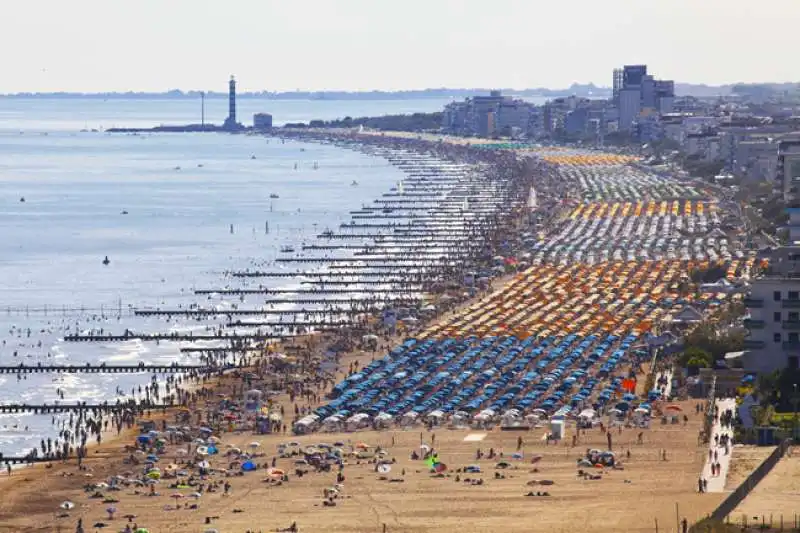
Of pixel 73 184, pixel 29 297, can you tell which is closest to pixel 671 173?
pixel 73 184

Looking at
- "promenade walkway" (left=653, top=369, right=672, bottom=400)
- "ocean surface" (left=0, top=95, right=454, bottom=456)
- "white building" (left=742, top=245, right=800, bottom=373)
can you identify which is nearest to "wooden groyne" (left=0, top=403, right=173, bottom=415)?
"ocean surface" (left=0, top=95, right=454, bottom=456)

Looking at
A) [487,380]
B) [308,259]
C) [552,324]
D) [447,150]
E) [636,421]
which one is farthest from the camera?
[447,150]

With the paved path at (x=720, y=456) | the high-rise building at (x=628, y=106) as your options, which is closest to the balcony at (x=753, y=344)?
the paved path at (x=720, y=456)

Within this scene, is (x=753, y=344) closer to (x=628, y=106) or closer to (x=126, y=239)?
(x=126, y=239)

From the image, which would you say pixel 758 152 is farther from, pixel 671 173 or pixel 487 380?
pixel 487 380

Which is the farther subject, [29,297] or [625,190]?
[625,190]

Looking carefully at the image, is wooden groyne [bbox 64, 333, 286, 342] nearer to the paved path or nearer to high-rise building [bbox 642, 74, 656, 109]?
the paved path

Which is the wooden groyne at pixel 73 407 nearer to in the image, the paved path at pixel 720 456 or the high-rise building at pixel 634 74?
the paved path at pixel 720 456
